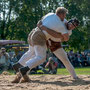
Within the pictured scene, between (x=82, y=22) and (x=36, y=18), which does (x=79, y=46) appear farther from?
(x=36, y=18)

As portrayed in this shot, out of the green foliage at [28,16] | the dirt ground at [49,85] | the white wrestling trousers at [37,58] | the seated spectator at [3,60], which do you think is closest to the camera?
the dirt ground at [49,85]

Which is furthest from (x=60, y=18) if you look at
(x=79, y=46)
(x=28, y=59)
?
(x=79, y=46)

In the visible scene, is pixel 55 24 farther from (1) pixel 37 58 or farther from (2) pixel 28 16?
(2) pixel 28 16

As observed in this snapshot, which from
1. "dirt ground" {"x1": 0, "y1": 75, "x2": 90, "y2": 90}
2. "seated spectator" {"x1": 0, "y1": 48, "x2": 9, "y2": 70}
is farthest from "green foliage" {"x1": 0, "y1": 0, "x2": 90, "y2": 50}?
"dirt ground" {"x1": 0, "y1": 75, "x2": 90, "y2": 90}

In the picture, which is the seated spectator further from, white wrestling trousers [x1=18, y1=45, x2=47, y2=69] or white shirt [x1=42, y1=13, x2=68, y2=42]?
white shirt [x1=42, y1=13, x2=68, y2=42]

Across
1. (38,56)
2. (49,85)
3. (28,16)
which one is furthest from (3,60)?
(28,16)

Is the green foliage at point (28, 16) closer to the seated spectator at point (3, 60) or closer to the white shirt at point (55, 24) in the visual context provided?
the seated spectator at point (3, 60)

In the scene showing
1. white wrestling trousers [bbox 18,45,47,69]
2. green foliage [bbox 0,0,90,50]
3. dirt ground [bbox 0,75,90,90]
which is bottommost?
dirt ground [bbox 0,75,90,90]

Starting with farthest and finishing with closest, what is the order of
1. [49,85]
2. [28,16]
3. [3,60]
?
[28,16] < [3,60] < [49,85]

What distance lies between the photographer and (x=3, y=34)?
43.5m

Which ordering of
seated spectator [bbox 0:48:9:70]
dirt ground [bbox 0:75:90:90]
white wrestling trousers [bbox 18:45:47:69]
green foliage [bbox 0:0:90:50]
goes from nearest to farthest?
dirt ground [bbox 0:75:90:90] < white wrestling trousers [bbox 18:45:47:69] < seated spectator [bbox 0:48:9:70] < green foliage [bbox 0:0:90:50]

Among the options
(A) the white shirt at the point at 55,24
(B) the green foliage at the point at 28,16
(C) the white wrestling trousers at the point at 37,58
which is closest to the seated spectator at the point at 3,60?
(C) the white wrestling trousers at the point at 37,58

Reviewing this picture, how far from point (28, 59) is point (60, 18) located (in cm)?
141

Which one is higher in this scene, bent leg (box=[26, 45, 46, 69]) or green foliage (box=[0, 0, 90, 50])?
green foliage (box=[0, 0, 90, 50])
